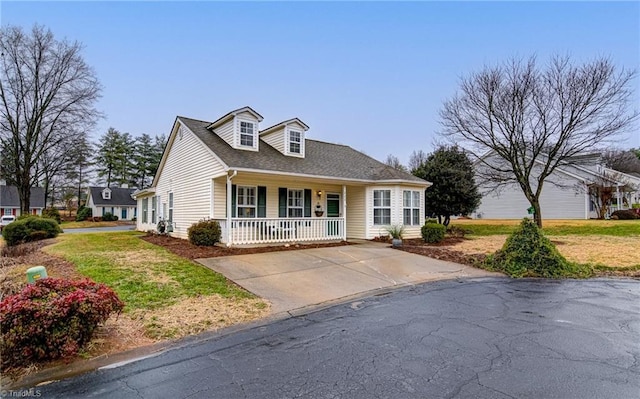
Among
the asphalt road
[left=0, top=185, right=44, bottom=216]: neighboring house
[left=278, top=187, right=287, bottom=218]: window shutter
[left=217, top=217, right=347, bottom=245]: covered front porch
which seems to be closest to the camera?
the asphalt road

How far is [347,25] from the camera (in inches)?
539

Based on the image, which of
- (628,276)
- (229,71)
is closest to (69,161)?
(229,71)

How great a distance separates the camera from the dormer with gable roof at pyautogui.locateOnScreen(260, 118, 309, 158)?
1591 centimetres

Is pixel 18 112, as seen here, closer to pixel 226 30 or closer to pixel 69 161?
pixel 69 161

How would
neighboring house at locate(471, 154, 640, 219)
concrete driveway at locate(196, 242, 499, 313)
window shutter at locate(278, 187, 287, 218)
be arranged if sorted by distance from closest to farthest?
1. concrete driveway at locate(196, 242, 499, 313)
2. window shutter at locate(278, 187, 287, 218)
3. neighboring house at locate(471, 154, 640, 219)

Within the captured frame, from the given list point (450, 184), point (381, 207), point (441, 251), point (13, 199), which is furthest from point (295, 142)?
point (13, 199)

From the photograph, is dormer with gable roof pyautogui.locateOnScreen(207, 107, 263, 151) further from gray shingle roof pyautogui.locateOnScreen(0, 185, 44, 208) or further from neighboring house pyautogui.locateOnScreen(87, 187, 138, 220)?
gray shingle roof pyautogui.locateOnScreen(0, 185, 44, 208)

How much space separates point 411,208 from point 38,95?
1123 inches

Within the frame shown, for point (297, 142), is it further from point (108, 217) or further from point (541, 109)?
point (108, 217)

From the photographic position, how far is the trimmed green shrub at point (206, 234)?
1188cm

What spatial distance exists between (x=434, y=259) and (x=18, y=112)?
103 ft

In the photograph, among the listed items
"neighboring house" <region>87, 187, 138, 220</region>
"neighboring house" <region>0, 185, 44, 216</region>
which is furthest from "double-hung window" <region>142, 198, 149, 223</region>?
"neighboring house" <region>0, 185, 44, 216</region>

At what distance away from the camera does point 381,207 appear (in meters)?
16.0

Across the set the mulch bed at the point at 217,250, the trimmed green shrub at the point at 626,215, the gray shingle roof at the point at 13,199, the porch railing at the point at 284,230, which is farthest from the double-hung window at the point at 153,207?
the gray shingle roof at the point at 13,199
